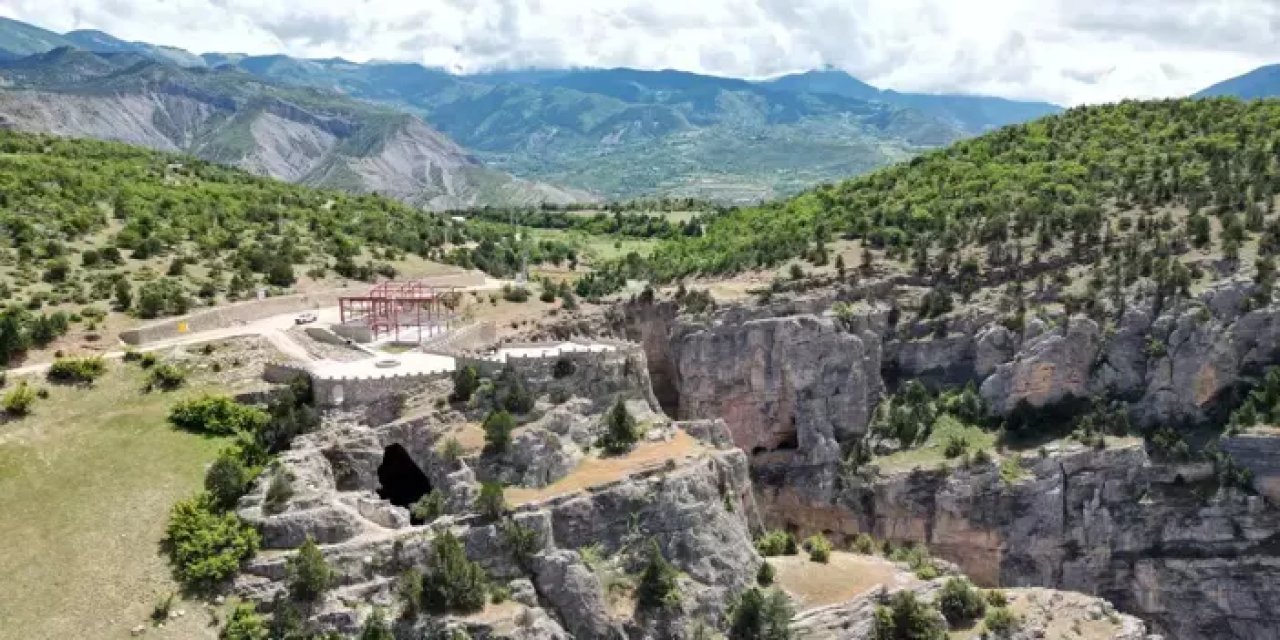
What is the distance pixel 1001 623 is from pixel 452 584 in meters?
23.7

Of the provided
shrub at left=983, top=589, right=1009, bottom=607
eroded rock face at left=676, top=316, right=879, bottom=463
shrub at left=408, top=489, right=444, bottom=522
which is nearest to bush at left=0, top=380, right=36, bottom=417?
shrub at left=408, top=489, right=444, bottom=522

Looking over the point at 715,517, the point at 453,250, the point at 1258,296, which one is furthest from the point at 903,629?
the point at 453,250

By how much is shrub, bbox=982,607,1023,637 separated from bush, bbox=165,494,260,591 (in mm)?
30854

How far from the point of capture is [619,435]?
5438 centimetres

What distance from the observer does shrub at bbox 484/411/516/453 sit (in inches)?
2041

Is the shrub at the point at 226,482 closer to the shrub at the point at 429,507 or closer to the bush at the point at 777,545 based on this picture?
the shrub at the point at 429,507

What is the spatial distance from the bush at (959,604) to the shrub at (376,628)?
23750 mm

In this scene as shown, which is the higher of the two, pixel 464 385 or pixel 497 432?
pixel 464 385

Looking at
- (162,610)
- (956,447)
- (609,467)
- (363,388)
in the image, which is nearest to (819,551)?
(609,467)

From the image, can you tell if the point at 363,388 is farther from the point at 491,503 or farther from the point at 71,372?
the point at 71,372

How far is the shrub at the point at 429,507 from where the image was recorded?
4941 cm

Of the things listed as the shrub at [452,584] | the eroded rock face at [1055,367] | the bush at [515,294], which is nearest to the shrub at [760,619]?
the shrub at [452,584]

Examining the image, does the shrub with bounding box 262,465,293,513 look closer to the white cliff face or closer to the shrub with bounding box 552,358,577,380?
the shrub with bounding box 552,358,577,380

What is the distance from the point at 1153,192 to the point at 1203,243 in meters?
8.81
